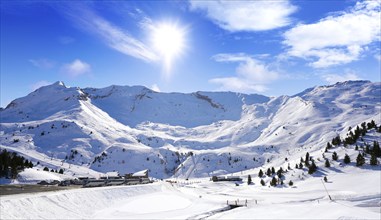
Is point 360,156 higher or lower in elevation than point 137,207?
higher

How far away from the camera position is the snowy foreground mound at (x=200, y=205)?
4469cm

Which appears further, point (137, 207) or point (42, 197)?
point (137, 207)

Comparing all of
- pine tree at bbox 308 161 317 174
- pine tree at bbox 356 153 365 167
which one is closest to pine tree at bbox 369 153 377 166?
pine tree at bbox 356 153 365 167

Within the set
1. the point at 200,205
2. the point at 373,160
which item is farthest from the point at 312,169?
the point at 200,205

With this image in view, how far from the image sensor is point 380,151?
318 ft

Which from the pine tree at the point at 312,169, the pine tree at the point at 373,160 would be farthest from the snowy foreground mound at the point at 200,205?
the pine tree at the point at 312,169

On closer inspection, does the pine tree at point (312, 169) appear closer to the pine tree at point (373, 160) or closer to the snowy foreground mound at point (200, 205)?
the snowy foreground mound at point (200, 205)

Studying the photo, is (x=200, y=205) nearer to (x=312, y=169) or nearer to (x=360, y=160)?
(x=312, y=169)

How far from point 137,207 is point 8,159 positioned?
38.9 metres

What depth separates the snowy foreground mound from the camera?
147ft

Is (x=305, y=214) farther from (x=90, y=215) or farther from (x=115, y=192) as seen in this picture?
(x=115, y=192)

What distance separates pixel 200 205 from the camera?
6912 centimetres

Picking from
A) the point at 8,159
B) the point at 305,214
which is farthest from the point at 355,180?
the point at 8,159

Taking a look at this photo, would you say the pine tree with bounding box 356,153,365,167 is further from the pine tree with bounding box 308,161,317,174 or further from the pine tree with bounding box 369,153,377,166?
the pine tree with bounding box 308,161,317,174
